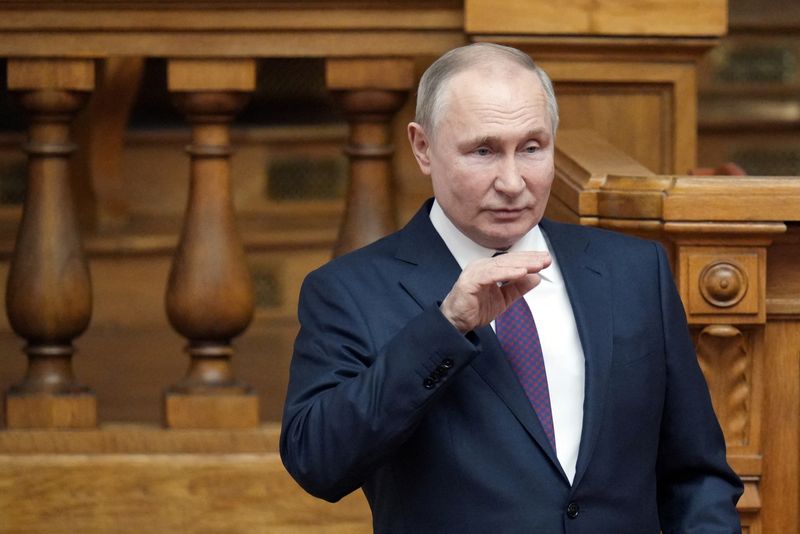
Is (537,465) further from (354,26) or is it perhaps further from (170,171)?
(170,171)

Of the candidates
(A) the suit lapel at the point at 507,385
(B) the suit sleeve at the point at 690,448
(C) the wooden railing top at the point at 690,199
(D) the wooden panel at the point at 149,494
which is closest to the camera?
(A) the suit lapel at the point at 507,385

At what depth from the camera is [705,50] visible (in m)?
3.11

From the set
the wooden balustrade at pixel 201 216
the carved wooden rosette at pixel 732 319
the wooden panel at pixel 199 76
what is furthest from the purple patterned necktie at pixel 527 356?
the wooden panel at pixel 199 76

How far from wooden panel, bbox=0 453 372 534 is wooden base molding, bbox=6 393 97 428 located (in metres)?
0.07

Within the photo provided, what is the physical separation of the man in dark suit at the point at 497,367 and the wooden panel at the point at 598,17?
966 mm

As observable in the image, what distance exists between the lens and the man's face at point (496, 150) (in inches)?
75.7

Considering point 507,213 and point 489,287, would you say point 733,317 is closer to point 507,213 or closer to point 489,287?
point 507,213

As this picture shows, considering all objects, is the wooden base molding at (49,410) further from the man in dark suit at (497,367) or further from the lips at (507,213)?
the lips at (507,213)

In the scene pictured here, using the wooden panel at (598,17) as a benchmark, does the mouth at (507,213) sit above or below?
below

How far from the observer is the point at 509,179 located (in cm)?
191

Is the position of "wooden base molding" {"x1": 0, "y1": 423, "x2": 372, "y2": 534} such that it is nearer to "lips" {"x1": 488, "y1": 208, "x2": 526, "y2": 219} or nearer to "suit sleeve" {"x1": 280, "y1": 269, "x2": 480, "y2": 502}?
"suit sleeve" {"x1": 280, "y1": 269, "x2": 480, "y2": 502}

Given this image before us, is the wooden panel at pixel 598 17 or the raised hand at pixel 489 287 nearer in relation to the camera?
the raised hand at pixel 489 287

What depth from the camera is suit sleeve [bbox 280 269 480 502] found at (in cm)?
180

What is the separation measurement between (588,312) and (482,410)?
195 mm
